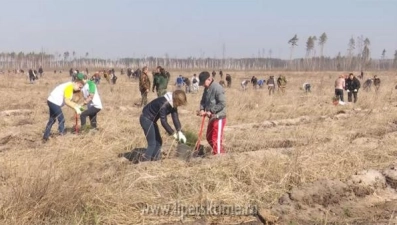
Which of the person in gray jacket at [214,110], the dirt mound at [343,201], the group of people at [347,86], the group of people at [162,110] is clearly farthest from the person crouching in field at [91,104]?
the group of people at [347,86]

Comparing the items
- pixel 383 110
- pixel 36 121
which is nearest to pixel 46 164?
pixel 36 121

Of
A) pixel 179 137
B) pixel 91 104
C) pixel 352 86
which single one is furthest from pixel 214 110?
pixel 352 86

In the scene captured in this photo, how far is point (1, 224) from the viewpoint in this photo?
12.6ft

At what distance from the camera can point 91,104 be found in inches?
356

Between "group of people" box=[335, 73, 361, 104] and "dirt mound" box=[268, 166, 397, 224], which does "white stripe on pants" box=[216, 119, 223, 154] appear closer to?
"dirt mound" box=[268, 166, 397, 224]

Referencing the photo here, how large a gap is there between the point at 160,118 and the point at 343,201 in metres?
2.82

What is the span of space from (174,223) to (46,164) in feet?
5.20

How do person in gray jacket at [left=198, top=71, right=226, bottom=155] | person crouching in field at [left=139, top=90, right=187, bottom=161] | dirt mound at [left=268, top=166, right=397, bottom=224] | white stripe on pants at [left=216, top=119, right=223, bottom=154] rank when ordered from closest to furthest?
dirt mound at [left=268, top=166, right=397, bottom=224]
person crouching in field at [left=139, top=90, right=187, bottom=161]
white stripe on pants at [left=216, top=119, right=223, bottom=154]
person in gray jacket at [left=198, top=71, right=226, bottom=155]

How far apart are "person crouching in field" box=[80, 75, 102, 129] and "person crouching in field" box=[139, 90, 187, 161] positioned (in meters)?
2.72

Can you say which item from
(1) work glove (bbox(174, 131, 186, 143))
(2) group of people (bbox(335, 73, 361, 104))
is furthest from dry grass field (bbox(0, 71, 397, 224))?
(2) group of people (bbox(335, 73, 361, 104))

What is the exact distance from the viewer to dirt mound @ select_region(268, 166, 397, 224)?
4672 millimetres

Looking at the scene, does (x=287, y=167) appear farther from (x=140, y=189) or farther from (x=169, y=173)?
(x=140, y=189)

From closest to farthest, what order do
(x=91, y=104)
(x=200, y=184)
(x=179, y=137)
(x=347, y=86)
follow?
1. (x=200, y=184)
2. (x=179, y=137)
3. (x=91, y=104)
4. (x=347, y=86)

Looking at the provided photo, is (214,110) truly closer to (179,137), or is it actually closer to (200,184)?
(179,137)
